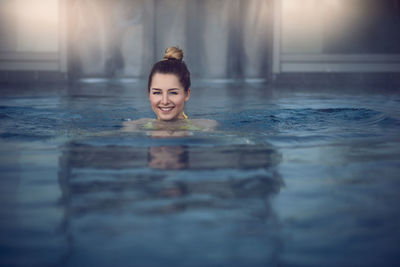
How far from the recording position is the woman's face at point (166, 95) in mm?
3393

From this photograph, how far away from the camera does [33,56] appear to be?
9.46m

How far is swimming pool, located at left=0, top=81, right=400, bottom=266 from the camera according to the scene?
1.17 meters

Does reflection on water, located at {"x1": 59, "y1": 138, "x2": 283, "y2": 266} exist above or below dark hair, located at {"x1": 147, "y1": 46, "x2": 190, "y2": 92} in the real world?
below

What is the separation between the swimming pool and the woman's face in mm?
471

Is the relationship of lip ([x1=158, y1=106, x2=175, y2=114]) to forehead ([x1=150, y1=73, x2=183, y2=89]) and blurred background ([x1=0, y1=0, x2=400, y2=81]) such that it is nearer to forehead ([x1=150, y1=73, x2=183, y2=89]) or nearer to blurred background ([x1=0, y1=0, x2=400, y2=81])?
forehead ([x1=150, y1=73, x2=183, y2=89])

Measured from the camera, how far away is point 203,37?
1011cm

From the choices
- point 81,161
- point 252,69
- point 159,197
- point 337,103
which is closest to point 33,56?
point 252,69

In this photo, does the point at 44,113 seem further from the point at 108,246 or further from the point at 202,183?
the point at 108,246

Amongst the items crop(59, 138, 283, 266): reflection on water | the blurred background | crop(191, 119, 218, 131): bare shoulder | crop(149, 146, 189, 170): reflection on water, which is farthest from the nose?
the blurred background

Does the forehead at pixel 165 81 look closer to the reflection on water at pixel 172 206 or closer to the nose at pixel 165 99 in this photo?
the nose at pixel 165 99

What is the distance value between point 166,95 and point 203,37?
689 cm

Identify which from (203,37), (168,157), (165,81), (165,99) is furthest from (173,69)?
(203,37)

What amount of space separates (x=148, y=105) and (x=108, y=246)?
4.32 m

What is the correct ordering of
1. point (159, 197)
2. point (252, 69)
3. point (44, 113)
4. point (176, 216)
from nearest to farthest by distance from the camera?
1. point (176, 216)
2. point (159, 197)
3. point (44, 113)
4. point (252, 69)
